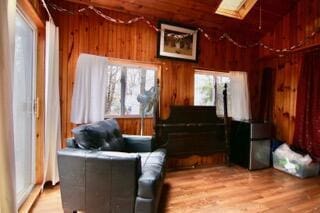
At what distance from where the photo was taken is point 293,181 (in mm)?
3268

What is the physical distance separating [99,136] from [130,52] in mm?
1492

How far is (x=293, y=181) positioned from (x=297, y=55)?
2140 millimetres

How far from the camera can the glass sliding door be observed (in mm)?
2223

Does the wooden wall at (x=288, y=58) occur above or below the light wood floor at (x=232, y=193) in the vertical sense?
above

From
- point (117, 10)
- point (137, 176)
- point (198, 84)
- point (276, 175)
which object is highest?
point (117, 10)

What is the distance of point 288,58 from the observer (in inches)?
160

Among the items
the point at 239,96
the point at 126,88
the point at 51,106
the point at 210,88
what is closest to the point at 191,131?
the point at 210,88

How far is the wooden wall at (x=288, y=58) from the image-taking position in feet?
11.5

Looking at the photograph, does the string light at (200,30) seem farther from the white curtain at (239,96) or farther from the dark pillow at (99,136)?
the dark pillow at (99,136)

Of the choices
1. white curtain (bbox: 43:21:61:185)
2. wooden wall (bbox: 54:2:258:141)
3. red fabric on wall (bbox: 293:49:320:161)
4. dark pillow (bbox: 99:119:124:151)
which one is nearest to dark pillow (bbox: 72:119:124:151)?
dark pillow (bbox: 99:119:124:151)

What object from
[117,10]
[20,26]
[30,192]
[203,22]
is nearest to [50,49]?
[20,26]

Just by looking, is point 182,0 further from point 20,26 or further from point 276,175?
point 276,175

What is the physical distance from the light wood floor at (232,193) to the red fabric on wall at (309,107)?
1.99 ft

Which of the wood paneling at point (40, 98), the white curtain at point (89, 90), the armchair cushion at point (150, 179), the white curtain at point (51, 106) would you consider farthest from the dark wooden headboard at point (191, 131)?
the wood paneling at point (40, 98)
